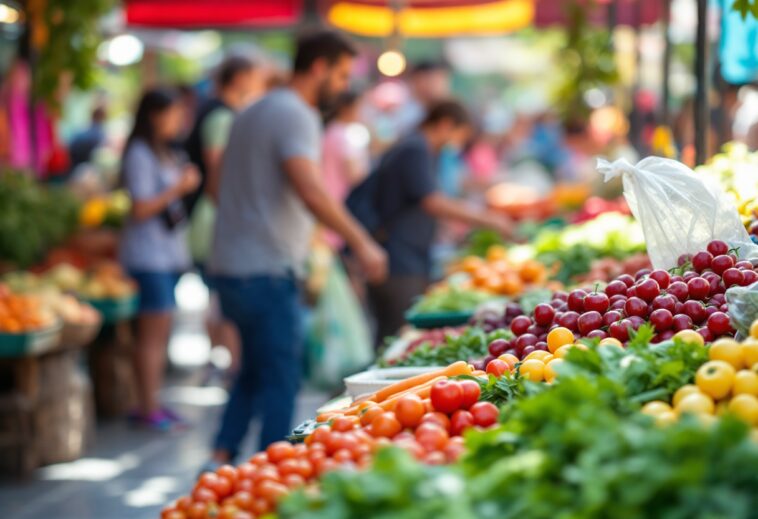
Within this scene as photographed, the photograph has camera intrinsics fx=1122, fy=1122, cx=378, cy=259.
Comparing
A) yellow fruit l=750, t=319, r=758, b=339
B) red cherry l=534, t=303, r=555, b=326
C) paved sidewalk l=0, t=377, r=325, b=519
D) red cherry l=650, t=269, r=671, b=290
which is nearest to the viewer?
yellow fruit l=750, t=319, r=758, b=339

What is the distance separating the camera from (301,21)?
10.5 m

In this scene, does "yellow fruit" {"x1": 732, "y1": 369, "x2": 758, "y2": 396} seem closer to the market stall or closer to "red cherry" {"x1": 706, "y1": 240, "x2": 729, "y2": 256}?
the market stall

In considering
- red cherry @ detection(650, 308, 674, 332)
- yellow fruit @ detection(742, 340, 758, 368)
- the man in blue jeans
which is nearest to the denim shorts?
the man in blue jeans

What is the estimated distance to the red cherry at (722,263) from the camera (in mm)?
3357

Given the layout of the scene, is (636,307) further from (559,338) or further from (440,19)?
(440,19)

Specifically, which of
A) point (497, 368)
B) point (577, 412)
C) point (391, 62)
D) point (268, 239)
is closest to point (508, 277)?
point (268, 239)

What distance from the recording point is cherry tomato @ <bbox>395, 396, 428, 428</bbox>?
2719 millimetres

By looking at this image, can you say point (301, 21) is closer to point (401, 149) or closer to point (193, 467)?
point (401, 149)

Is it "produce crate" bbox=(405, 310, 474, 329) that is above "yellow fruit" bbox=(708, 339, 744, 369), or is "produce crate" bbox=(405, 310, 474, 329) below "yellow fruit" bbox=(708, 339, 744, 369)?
below

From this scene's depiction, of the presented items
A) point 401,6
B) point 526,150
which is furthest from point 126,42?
point 401,6

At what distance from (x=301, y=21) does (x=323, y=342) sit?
12.3 feet

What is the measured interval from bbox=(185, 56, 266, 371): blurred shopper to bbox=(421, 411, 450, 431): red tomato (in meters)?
5.15

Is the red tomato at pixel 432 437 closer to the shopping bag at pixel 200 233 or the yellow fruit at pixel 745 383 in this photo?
the yellow fruit at pixel 745 383

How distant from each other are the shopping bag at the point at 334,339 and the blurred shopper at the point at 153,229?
105 cm
